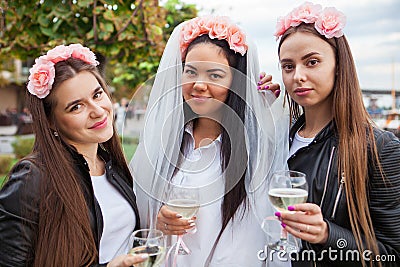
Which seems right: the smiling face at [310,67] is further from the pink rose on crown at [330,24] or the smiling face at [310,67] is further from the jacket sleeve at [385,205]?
the jacket sleeve at [385,205]

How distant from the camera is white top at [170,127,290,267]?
6.46ft

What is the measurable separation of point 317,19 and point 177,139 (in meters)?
0.90

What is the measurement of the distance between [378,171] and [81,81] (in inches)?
55.4

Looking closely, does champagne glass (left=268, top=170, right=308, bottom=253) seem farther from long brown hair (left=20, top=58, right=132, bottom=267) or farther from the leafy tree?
the leafy tree

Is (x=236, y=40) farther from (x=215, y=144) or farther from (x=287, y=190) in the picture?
(x=287, y=190)

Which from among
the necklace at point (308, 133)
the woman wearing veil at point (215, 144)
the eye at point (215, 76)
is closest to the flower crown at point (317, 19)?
Answer: the woman wearing veil at point (215, 144)

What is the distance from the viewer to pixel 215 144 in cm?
207

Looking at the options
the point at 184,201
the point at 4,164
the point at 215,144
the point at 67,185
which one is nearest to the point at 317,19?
the point at 215,144

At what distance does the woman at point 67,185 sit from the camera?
5.48 feet

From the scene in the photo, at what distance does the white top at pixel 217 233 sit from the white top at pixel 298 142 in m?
0.27

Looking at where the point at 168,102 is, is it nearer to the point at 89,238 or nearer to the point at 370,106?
the point at 89,238

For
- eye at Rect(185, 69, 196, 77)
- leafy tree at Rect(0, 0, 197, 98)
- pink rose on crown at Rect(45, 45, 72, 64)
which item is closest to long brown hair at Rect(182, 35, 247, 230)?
eye at Rect(185, 69, 196, 77)

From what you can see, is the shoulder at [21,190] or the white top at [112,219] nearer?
the shoulder at [21,190]

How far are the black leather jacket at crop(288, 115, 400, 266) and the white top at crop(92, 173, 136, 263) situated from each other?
84 cm
